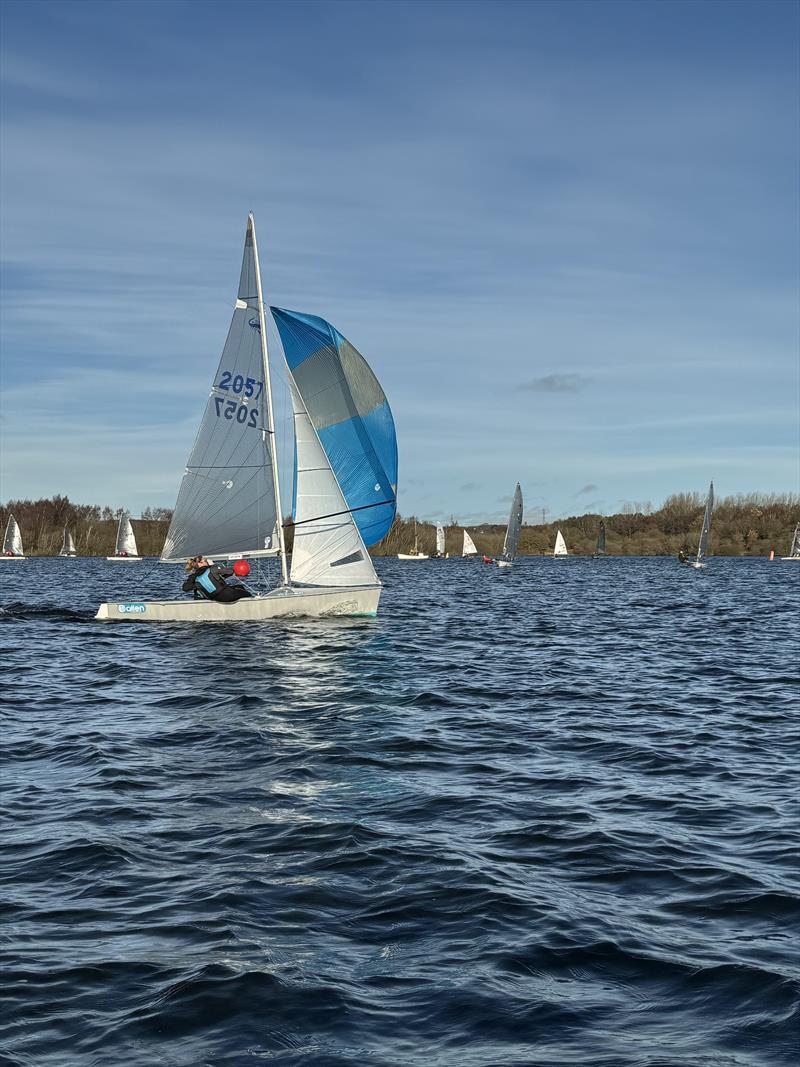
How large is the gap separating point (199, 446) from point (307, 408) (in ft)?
11.1

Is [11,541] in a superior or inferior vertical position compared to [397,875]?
superior

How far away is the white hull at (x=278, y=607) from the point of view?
90.6 ft

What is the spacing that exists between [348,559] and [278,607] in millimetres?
2526

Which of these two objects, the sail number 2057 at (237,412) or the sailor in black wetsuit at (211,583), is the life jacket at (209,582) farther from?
the sail number 2057 at (237,412)

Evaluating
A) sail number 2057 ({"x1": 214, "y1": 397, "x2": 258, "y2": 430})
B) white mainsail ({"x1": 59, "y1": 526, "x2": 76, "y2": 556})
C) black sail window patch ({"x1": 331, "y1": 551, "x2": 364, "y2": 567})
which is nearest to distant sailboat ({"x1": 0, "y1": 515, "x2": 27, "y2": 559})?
white mainsail ({"x1": 59, "y1": 526, "x2": 76, "y2": 556})

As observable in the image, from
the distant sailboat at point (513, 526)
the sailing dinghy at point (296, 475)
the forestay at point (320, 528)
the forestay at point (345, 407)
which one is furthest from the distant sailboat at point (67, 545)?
the forestay at point (320, 528)

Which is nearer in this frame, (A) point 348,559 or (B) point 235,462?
(A) point 348,559

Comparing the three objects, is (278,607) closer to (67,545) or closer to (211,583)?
(211,583)

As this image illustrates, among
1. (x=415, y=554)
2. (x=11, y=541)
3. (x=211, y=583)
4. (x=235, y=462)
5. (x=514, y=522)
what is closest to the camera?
(x=211, y=583)

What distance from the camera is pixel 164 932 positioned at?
671 cm

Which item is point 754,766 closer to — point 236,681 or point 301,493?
point 236,681

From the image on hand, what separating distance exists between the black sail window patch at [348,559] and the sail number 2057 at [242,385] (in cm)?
534

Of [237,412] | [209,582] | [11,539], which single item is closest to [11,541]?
[11,539]

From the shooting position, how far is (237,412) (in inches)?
1170
